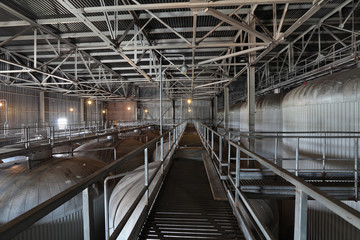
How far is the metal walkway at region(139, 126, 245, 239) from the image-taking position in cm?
271

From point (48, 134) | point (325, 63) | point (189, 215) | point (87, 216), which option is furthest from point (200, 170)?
point (48, 134)

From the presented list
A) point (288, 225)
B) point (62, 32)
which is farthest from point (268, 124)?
point (62, 32)

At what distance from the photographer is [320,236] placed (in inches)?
231

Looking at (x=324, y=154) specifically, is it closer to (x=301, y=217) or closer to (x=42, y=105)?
(x=301, y=217)

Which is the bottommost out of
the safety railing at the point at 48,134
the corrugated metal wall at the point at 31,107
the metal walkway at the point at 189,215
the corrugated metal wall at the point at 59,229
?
the corrugated metal wall at the point at 59,229

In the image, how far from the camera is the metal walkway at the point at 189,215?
271 centimetres

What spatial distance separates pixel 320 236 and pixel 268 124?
5632mm

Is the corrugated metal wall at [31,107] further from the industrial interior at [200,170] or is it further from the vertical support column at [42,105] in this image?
the industrial interior at [200,170]

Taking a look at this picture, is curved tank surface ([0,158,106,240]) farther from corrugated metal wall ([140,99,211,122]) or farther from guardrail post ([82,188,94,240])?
corrugated metal wall ([140,99,211,122])

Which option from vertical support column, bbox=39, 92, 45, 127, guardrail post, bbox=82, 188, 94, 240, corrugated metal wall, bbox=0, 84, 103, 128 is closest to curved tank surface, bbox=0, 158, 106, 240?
guardrail post, bbox=82, 188, 94, 240

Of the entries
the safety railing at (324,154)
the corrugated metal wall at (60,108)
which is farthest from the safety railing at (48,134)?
the safety railing at (324,154)

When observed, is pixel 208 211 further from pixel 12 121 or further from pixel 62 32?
pixel 12 121

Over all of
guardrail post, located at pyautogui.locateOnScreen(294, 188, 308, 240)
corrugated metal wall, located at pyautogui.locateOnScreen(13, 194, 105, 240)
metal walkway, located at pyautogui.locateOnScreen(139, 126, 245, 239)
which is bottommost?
corrugated metal wall, located at pyautogui.locateOnScreen(13, 194, 105, 240)

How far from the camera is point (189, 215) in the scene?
319 cm
